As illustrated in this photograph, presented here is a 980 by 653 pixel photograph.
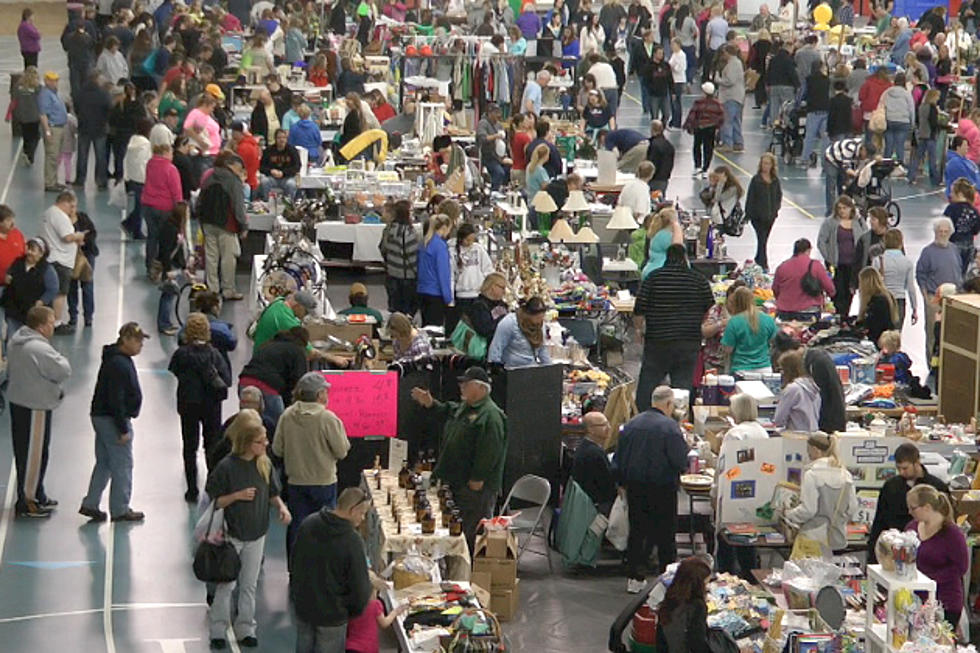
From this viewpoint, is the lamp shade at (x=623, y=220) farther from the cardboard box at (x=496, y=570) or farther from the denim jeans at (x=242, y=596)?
the denim jeans at (x=242, y=596)

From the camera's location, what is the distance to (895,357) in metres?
15.2

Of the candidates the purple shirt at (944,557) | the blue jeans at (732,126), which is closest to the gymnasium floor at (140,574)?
the purple shirt at (944,557)

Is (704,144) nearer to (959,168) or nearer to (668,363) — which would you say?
(959,168)

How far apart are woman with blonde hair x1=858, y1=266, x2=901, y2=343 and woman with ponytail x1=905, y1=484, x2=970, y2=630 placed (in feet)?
17.5

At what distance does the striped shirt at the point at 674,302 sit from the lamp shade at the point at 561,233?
345cm

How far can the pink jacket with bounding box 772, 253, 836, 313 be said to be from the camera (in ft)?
54.7

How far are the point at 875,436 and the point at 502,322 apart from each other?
2.83m

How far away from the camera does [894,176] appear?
26.2 m

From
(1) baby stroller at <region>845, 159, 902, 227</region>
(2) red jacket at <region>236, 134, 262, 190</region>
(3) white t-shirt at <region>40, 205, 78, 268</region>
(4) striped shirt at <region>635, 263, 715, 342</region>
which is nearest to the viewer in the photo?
(4) striped shirt at <region>635, 263, 715, 342</region>

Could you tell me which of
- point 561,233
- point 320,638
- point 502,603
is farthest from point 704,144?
point 320,638

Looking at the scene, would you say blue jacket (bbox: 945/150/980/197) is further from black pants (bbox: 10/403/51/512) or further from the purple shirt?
black pants (bbox: 10/403/51/512)

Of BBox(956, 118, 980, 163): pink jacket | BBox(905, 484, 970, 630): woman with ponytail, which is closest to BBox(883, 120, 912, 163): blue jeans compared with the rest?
BBox(956, 118, 980, 163): pink jacket

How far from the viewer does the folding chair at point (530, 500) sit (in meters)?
12.8

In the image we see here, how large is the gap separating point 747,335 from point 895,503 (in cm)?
376
